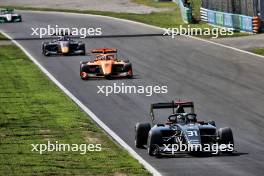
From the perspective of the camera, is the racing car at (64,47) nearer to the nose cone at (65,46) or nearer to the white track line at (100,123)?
the nose cone at (65,46)

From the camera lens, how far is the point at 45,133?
29.3 metres

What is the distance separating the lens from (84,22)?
82.9 meters

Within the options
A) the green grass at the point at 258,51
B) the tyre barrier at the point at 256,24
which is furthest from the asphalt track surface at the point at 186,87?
the tyre barrier at the point at 256,24

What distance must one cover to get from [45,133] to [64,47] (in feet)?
86.4

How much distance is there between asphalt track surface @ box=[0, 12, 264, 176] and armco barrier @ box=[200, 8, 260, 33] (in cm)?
485

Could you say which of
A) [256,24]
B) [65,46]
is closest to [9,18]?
[256,24]

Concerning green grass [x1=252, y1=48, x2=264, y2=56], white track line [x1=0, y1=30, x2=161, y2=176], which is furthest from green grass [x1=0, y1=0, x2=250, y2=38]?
white track line [x1=0, y1=30, x2=161, y2=176]

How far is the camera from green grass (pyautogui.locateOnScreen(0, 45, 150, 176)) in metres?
22.7

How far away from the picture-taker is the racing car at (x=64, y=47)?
182ft

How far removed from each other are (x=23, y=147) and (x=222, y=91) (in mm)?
16245

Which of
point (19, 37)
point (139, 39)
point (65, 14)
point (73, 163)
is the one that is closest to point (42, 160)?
point (73, 163)

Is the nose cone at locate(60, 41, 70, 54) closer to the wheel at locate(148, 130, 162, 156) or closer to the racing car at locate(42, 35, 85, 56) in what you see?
the racing car at locate(42, 35, 85, 56)

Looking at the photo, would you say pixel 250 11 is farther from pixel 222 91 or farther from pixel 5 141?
pixel 5 141

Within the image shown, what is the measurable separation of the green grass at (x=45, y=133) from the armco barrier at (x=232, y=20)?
23183mm
